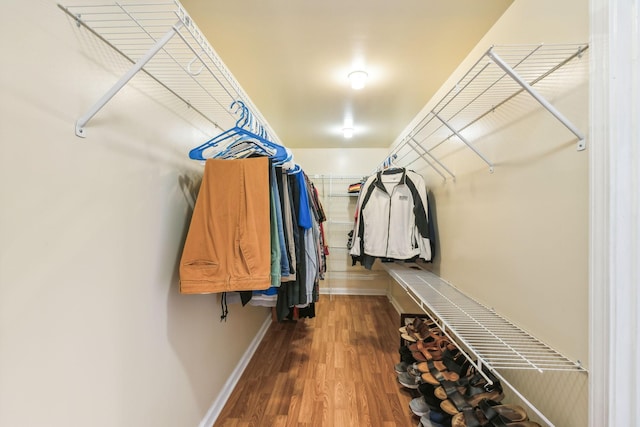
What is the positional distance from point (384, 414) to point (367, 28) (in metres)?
2.27

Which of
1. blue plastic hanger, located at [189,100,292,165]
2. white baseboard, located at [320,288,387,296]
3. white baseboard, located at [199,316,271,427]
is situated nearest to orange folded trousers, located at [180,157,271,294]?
blue plastic hanger, located at [189,100,292,165]

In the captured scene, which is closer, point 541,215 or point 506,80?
point 541,215

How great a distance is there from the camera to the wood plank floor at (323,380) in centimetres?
156

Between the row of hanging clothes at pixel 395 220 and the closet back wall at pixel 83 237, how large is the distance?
1610mm

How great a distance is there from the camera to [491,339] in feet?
3.44

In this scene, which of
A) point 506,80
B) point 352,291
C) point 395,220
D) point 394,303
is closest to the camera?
point 506,80

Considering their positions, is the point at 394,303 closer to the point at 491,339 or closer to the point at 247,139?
the point at 491,339

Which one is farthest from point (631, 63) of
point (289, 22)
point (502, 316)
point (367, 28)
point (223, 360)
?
point (223, 360)

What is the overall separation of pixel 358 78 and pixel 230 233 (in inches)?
62.4

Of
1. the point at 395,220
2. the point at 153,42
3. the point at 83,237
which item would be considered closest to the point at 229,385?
the point at 83,237

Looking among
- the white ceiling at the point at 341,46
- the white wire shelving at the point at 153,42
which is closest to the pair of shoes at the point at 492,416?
the white wire shelving at the point at 153,42

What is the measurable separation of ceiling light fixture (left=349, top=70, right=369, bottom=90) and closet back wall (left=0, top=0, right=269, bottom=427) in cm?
132

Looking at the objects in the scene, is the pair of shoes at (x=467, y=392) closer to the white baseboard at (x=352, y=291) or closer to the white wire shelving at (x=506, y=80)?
the white wire shelving at (x=506, y=80)

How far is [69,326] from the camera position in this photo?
708mm
